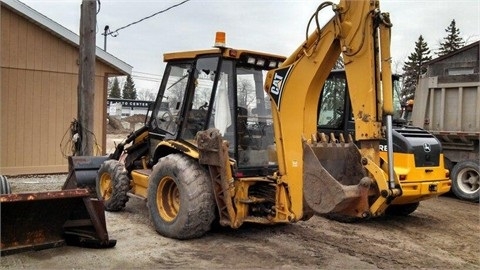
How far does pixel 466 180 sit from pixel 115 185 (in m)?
7.31

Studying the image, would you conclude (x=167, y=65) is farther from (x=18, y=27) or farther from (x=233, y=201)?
(x=18, y=27)

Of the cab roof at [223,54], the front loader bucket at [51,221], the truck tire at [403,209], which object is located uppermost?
the cab roof at [223,54]

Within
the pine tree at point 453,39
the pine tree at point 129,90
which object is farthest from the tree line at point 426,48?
the pine tree at point 129,90

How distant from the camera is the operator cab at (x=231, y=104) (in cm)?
622

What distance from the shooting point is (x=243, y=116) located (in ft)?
20.7

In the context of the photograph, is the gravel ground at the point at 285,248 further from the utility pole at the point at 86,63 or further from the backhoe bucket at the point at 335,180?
the utility pole at the point at 86,63

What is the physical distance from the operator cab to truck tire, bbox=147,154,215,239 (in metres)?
0.41

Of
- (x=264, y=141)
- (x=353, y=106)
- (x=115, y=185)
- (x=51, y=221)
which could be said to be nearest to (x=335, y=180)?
(x=353, y=106)

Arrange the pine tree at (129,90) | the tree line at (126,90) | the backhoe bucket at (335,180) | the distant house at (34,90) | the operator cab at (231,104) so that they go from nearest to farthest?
the backhoe bucket at (335,180) < the operator cab at (231,104) < the distant house at (34,90) < the tree line at (126,90) < the pine tree at (129,90)

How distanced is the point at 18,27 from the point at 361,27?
28.5ft

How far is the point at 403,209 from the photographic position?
8.31 meters

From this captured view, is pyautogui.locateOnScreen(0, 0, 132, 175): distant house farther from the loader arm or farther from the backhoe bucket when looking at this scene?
the backhoe bucket

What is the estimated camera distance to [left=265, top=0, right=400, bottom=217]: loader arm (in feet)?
15.2

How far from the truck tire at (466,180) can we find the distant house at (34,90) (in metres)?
8.49
